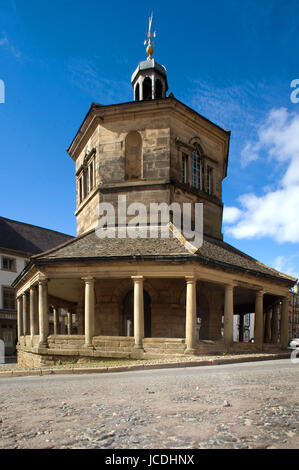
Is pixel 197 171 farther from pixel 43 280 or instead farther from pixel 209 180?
pixel 43 280

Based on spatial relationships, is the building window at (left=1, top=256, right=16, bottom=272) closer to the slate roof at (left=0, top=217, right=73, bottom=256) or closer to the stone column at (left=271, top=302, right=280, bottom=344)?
the slate roof at (left=0, top=217, right=73, bottom=256)

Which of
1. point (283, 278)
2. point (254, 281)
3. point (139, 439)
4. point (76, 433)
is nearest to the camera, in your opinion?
point (139, 439)

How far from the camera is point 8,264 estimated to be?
37719 millimetres

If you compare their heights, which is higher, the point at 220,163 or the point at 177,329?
the point at 220,163

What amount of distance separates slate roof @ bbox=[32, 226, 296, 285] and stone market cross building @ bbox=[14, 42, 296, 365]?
0.17ft

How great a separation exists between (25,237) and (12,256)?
146 inches

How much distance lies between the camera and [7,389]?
278 inches

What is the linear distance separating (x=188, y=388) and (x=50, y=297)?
65.8 ft

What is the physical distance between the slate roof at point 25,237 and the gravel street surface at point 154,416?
3418cm

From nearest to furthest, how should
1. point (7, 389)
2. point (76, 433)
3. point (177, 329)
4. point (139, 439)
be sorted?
point (139, 439)
point (76, 433)
point (7, 389)
point (177, 329)

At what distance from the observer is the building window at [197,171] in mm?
20125

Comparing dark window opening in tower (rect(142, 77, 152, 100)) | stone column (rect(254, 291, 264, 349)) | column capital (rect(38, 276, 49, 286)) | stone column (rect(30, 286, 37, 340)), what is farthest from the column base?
dark window opening in tower (rect(142, 77, 152, 100))

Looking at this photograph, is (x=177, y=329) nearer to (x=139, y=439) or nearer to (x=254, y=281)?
(x=254, y=281)

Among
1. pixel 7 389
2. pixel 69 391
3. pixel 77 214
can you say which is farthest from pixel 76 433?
pixel 77 214
